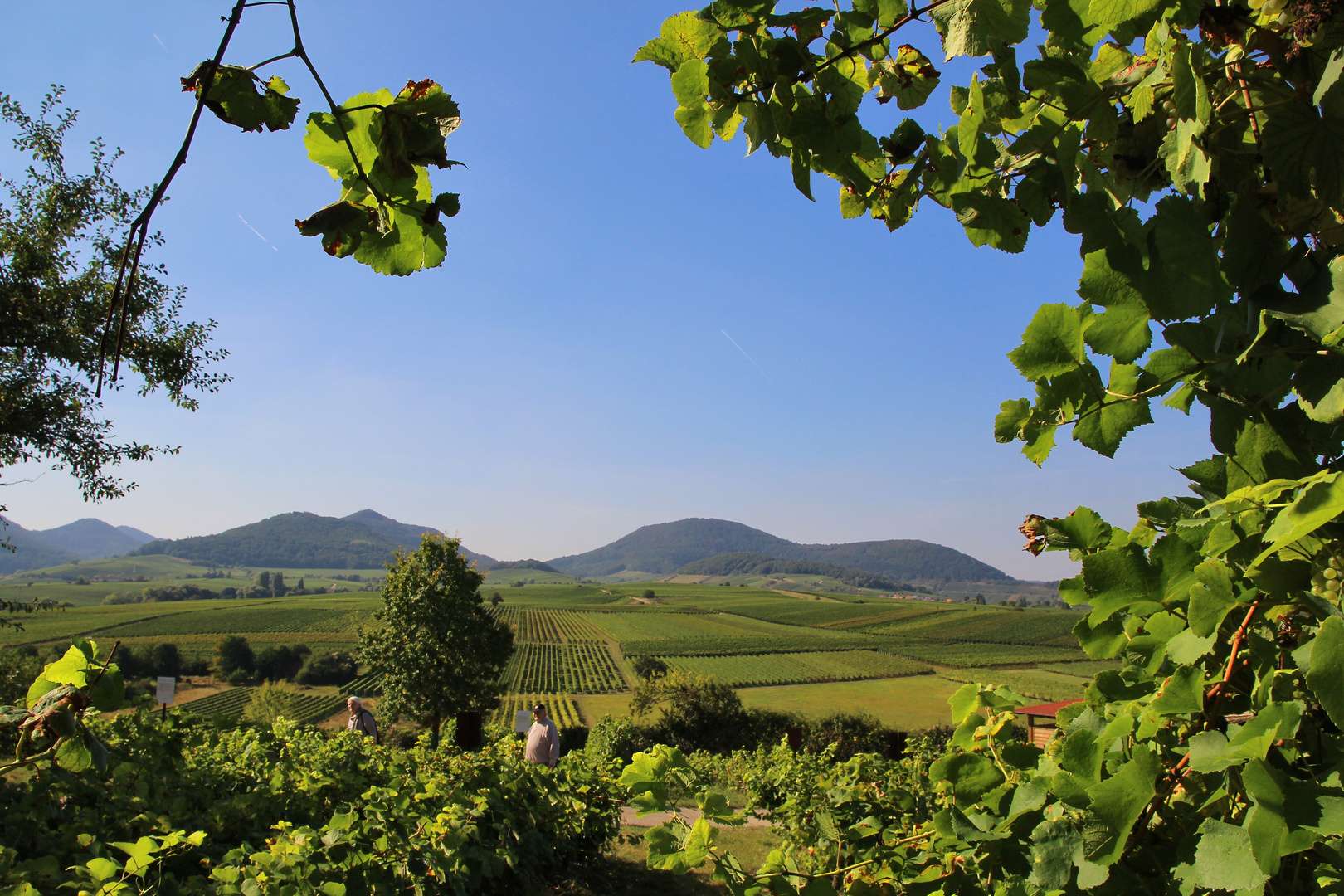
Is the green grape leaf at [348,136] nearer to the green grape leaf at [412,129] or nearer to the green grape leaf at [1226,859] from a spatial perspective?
the green grape leaf at [412,129]

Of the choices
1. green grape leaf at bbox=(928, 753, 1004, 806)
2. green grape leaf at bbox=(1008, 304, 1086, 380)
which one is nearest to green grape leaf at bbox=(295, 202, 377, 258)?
green grape leaf at bbox=(1008, 304, 1086, 380)

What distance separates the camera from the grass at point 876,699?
133ft

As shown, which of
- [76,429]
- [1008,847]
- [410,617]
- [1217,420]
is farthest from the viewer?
[410,617]

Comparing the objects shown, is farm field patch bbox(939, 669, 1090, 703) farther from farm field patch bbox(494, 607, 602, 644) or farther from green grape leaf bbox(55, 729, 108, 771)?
green grape leaf bbox(55, 729, 108, 771)

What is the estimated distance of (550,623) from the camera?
86.0 metres

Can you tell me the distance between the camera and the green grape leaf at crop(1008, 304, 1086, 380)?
896 millimetres

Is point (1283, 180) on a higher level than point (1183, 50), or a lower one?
lower

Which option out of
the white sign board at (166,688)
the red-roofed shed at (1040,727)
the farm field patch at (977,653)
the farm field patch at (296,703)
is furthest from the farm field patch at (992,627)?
the red-roofed shed at (1040,727)

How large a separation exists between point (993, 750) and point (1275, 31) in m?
1.21

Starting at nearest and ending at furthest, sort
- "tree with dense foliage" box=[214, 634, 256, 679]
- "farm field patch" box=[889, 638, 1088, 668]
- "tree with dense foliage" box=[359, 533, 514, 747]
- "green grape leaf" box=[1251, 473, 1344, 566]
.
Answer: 1. "green grape leaf" box=[1251, 473, 1344, 566]
2. "tree with dense foliage" box=[359, 533, 514, 747]
3. "tree with dense foliage" box=[214, 634, 256, 679]
4. "farm field patch" box=[889, 638, 1088, 668]

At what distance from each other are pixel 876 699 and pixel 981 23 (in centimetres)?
5346

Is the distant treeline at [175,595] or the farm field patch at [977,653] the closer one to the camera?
the farm field patch at [977,653]

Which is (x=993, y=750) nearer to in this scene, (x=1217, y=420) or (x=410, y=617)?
(x=1217, y=420)

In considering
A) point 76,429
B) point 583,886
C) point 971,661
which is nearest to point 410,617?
point 76,429
